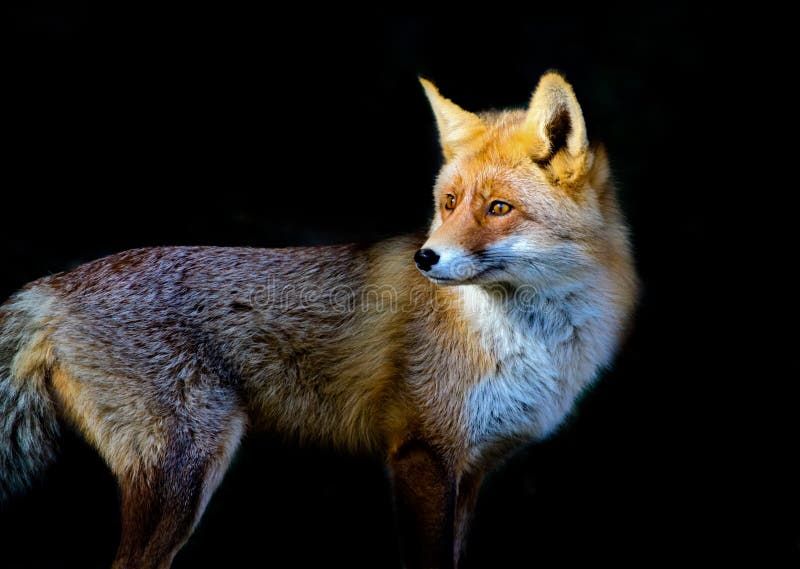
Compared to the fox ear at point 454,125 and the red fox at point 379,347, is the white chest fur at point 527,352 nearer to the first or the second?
the red fox at point 379,347

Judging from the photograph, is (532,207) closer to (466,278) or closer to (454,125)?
(466,278)

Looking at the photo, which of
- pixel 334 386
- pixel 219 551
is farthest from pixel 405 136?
pixel 219 551

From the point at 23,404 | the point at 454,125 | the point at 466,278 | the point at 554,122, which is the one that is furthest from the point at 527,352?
the point at 23,404

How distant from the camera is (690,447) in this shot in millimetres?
3719

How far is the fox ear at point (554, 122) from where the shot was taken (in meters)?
2.38

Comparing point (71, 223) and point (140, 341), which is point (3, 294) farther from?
point (140, 341)

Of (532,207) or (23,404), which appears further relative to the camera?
(23,404)

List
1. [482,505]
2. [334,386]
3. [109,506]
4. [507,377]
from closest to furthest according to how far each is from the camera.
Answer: [507,377], [334,386], [109,506], [482,505]

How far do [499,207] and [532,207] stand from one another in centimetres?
10

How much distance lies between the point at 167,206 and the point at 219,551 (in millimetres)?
1711

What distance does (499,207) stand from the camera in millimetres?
2490

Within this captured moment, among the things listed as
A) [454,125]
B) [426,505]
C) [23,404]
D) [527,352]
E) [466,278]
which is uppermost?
[454,125]

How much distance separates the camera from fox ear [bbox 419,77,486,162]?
9.16ft

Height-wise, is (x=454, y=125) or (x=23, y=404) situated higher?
(x=454, y=125)
